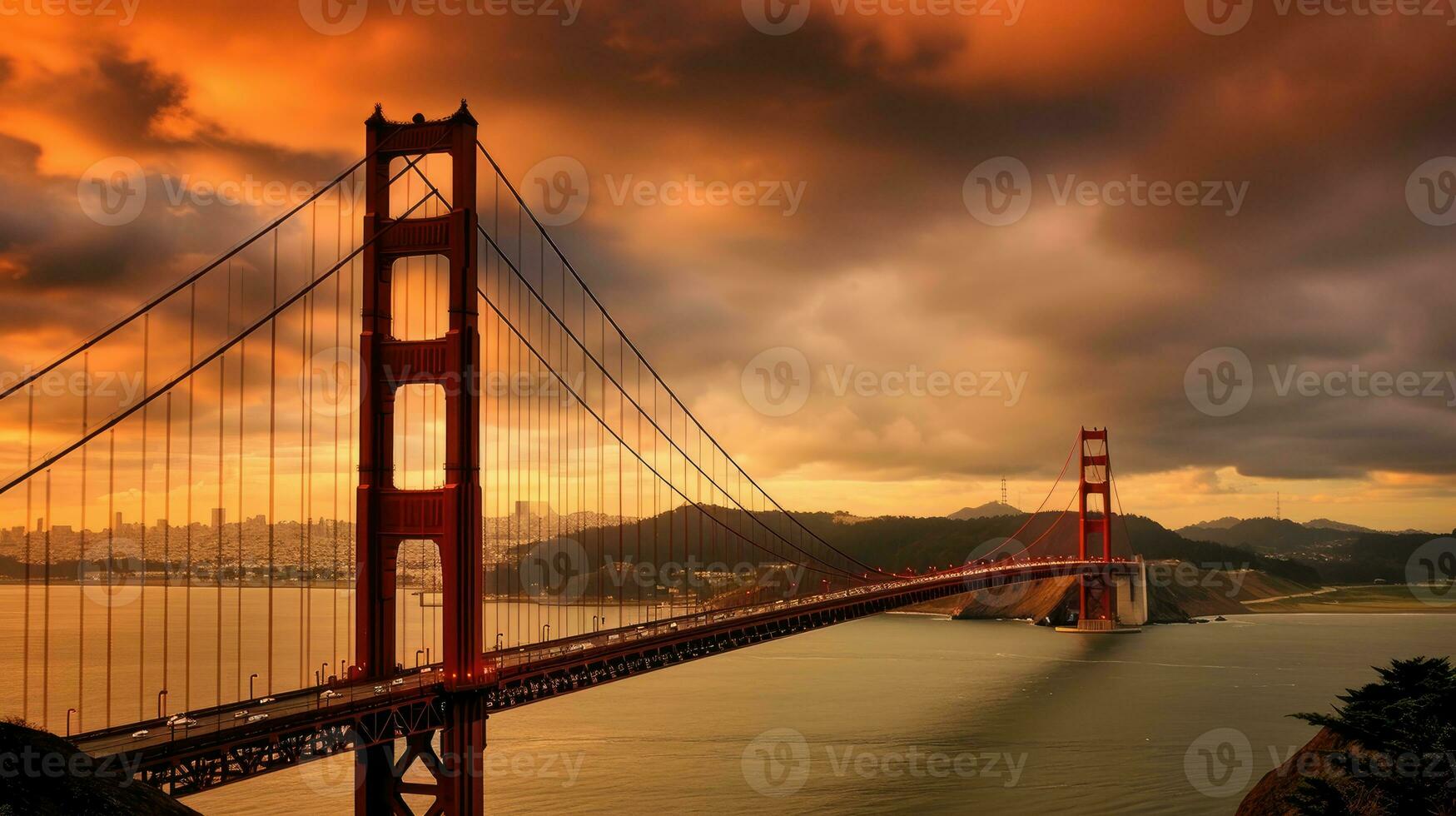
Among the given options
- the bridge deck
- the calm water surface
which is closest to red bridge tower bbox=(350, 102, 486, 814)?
the bridge deck

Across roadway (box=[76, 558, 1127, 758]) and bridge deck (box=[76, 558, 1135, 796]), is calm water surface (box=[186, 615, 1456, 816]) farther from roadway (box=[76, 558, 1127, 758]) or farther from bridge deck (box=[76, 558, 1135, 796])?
roadway (box=[76, 558, 1127, 758])

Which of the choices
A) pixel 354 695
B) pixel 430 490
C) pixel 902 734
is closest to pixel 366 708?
pixel 354 695

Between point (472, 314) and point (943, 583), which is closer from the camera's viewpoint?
point (472, 314)

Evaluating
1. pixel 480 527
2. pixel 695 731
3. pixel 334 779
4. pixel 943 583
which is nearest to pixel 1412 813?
pixel 480 527

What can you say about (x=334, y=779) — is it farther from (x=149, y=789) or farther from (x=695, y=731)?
(x=149, y=789)

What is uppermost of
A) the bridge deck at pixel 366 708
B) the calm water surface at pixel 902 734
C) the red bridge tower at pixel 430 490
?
the red bridge tower at pixel 430 490

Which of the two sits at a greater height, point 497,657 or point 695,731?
point 497,657

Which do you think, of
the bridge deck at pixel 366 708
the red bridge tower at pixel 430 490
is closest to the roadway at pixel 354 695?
the bridge deck at pixel 366 708

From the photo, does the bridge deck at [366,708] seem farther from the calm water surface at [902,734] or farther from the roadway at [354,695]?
the calm water surface at [902,734]
